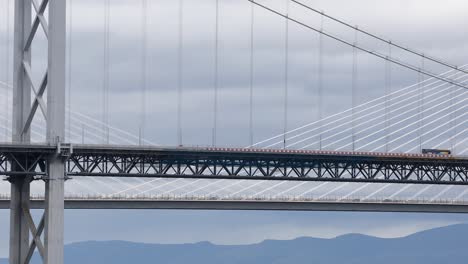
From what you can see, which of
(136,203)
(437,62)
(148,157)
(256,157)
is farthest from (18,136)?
(437,62)

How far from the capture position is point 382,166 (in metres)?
96.2

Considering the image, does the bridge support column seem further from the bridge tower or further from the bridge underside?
the bridge underside

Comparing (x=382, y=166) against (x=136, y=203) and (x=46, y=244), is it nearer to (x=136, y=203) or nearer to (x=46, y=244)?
(x=136, y=203)

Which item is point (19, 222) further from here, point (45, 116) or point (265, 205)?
point (265, 205)

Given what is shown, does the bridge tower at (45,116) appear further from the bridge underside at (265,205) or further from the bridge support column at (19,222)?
the bridge underside at (265,205)

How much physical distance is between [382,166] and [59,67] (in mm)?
31215

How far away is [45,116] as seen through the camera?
70000mm

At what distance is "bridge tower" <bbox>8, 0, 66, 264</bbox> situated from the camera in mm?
70062

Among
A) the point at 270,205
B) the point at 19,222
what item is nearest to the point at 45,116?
the point at 19,222

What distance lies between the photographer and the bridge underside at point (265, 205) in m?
99.4

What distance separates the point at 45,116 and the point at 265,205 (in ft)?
117

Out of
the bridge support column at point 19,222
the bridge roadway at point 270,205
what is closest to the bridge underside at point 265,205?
the bridge roadway at point 270,205

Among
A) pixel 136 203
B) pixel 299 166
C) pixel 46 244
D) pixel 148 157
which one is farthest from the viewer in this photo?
pixel 136 203

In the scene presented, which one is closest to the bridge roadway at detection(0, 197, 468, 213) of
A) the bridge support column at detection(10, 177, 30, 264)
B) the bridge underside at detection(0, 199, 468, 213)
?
the bridge underside at detection(0, 199, 468, 213)
